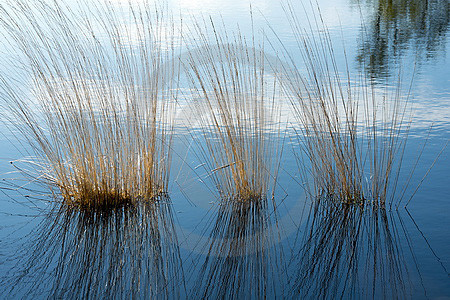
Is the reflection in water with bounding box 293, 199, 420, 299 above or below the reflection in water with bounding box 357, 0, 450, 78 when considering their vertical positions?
below

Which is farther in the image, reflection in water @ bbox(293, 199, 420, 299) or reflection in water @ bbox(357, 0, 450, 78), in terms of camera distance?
reflection in water @ bbox(357, 0, 450, 78)

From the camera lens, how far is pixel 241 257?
8.99ft

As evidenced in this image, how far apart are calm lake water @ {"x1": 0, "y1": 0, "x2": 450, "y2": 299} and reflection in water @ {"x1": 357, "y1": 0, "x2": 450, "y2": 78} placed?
3.45 metres

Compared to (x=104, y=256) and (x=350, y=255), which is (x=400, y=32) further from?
(x=104, y=256)

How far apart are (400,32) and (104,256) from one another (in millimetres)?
9047

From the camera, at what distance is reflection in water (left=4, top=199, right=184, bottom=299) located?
7.96ft

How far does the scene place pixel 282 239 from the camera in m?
2.95

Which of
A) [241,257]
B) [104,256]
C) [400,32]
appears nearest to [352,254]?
[241,257]

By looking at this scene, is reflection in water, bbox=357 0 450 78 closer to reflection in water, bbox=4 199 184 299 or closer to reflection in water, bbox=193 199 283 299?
reflection in water, bbox=193 199 283 299

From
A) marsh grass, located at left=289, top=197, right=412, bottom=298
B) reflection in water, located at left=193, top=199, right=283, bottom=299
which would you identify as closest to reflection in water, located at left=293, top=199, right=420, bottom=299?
marsh grass, located at left=289, top=197, right=412, bottom=298

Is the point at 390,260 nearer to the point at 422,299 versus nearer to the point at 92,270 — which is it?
the point at 422,299

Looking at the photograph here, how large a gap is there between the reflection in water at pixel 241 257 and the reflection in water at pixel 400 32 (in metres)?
3.72

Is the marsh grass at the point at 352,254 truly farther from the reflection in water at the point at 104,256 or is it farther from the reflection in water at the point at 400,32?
the reflection in water at the point at 400,32

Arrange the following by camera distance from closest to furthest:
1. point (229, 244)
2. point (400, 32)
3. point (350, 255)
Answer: point (350, 255)
point (229, 244)
point (400, 32)
